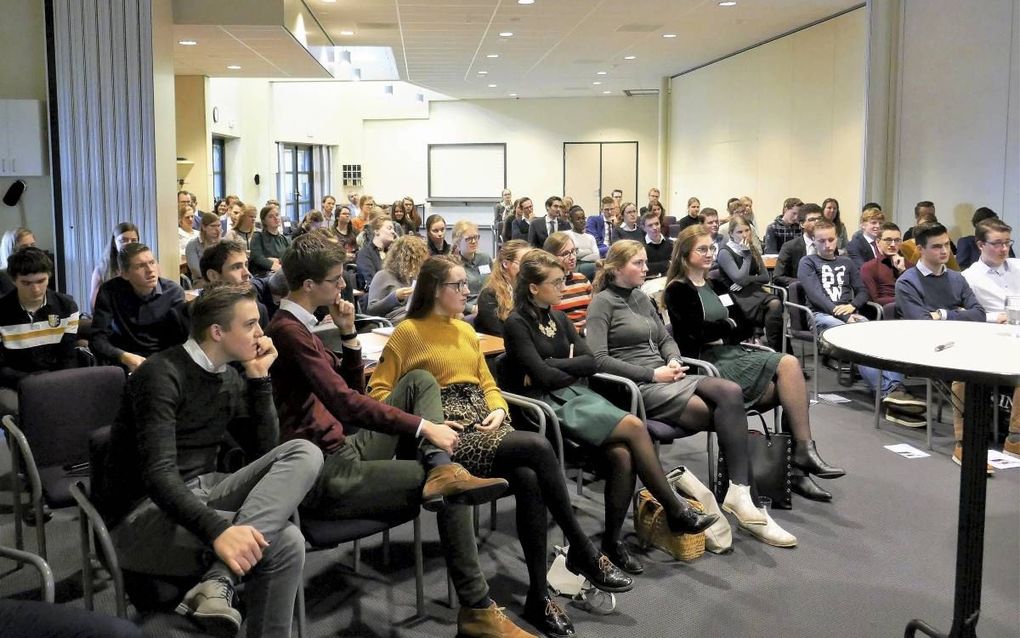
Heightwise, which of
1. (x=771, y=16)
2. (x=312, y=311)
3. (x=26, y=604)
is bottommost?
Answer: (x=26, y=604)

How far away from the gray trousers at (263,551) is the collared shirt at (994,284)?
4968mm

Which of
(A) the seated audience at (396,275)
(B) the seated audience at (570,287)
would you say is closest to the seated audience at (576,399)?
(B) the seated audience at (570,287)

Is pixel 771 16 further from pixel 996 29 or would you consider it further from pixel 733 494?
pixel 733 494

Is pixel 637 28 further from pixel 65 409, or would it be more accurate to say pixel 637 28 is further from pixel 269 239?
pixel 65 409

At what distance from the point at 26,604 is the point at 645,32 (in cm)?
1132

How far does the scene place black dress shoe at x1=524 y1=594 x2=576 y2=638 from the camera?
2.88m

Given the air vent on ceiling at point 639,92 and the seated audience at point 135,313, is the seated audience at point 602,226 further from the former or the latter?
the air vent on ceiling at point 639,92

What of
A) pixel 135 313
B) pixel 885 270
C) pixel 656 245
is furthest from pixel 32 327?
pixel 656 245

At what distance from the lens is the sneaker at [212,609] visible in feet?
6.98

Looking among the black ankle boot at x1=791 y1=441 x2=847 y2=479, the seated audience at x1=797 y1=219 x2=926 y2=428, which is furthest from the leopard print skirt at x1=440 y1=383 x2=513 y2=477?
the seated audience at x1=797 y1=219 x2=926 y2=428

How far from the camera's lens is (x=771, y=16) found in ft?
35.3

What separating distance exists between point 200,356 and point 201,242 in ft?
18.1

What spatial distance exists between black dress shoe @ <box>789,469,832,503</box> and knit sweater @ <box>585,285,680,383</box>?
0.87 metres

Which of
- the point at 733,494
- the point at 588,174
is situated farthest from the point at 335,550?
the point at 588,174
